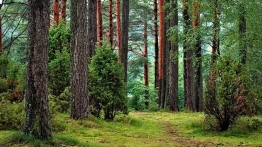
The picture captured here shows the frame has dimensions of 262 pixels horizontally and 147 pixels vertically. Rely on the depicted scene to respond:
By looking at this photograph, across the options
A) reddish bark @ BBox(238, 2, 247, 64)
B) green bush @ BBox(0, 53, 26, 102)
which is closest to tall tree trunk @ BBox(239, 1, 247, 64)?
reddish bark @ BBox(238, 2, 247, 64)

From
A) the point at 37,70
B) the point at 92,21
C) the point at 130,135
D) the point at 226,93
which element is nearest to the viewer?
the point at 37,70

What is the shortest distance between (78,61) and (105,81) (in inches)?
55.2

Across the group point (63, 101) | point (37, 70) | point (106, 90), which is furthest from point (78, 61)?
point (37, 70)

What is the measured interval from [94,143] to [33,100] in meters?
1.65

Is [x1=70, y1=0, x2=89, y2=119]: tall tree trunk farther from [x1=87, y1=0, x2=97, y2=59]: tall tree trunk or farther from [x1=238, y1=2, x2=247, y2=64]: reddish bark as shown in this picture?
[x1=238, y1=2, x2=247, y2=64]: reddish bark

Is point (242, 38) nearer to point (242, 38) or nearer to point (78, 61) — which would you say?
point (242, 38)

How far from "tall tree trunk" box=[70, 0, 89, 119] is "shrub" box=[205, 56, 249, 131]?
10.9 feet

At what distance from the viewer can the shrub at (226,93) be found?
9.99m

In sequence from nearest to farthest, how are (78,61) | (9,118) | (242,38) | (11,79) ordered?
(9,118) → (78,61) → (242,38) → (11,79)

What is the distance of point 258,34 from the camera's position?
10.9 m

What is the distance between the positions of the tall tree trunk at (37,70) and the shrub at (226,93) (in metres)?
5.05

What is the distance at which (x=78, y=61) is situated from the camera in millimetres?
10352

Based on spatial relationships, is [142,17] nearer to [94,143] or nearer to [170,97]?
[170,97]

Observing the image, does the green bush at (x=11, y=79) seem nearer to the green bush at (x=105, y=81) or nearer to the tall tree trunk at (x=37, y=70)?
the green bush at (x=105, y=81)
